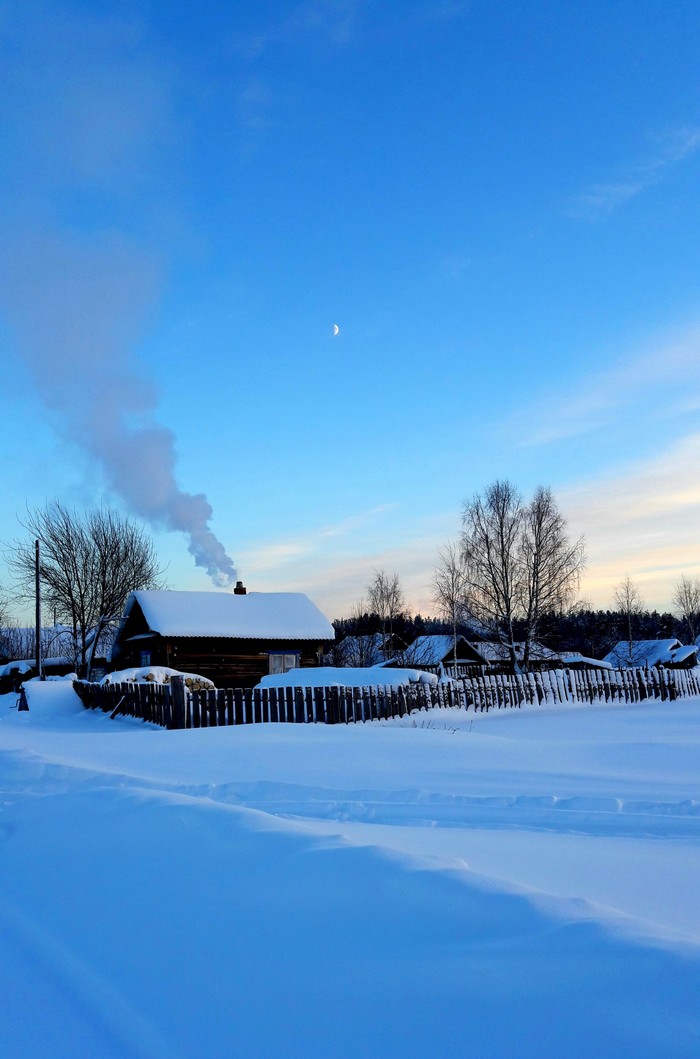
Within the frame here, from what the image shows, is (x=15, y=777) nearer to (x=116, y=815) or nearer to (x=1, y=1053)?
(x=116, y=815)

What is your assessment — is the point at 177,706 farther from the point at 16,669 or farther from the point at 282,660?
the point at 16,669

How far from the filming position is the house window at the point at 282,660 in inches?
1305

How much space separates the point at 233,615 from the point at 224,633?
5.27 ft

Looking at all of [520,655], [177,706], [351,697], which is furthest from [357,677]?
[520,655]

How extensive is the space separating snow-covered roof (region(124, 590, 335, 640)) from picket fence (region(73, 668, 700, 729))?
618 centimetres

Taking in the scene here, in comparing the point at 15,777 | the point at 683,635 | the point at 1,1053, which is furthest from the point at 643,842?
the point at 683,635

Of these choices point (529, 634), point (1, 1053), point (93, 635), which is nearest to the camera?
point (1, 1053)

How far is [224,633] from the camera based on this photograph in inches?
1251

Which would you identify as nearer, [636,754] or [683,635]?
[636,754]

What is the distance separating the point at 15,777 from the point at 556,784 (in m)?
5.94

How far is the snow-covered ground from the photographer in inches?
98.5

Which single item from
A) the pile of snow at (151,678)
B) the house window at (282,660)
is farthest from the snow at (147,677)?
the house window at (282,660)

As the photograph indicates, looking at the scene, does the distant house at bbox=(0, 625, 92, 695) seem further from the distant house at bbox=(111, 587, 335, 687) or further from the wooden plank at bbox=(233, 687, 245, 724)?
the wooden plank at bbox=(233, 687, 245, 724)

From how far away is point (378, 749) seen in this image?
1125cm
